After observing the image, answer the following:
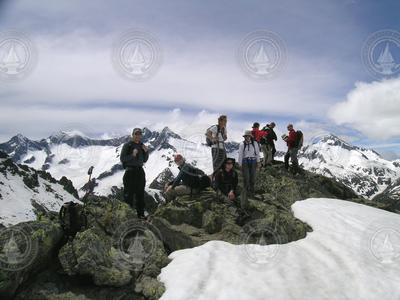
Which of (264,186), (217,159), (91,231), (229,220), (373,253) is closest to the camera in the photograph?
(91,231)

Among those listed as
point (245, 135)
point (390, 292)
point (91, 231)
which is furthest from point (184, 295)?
point (245, 135)

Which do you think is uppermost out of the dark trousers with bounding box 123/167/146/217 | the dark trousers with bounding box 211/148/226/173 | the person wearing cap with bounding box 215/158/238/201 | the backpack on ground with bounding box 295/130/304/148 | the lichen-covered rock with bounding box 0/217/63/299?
the backpack on ground with bounding box 295/130/304/148

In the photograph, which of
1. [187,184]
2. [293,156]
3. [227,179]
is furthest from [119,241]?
[293,156]

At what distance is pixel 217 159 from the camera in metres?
17.7

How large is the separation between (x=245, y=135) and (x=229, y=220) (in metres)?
4.36

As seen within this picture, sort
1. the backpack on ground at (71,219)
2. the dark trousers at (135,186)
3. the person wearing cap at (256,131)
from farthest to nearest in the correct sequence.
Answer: the person wearing cap at (256,131), the dark trousers at (135,186), the backpack on ground at (71,219)

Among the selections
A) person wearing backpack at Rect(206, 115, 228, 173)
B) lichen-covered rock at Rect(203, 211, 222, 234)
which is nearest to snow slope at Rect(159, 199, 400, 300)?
lichen-covered rock at Rect(203, 211, 222, 234)

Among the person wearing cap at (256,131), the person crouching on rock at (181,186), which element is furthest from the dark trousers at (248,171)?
the person wearing cap at (256,131)

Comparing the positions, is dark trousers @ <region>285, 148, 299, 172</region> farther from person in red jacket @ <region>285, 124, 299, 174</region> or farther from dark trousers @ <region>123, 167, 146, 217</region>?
dark trousers @ <region>123, 167, 146, 217</region>

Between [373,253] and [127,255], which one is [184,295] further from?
[373,253]

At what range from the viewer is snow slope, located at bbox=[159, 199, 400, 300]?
11.3 metres

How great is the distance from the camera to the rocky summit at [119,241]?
10.9 metres

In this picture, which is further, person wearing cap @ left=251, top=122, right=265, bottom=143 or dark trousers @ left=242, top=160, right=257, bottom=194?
person wearing cap @ left=251, top=122, right=265, bottom=143

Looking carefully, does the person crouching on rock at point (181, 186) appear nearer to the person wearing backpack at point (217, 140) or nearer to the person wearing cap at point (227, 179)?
the person wearing cap at point (227, 179)
